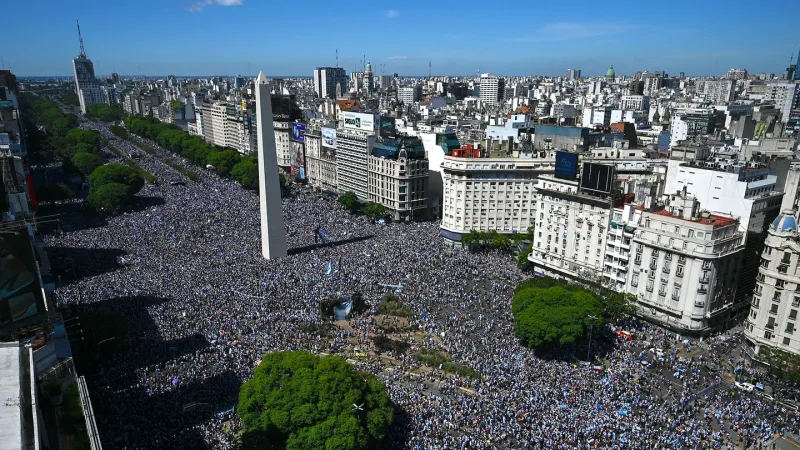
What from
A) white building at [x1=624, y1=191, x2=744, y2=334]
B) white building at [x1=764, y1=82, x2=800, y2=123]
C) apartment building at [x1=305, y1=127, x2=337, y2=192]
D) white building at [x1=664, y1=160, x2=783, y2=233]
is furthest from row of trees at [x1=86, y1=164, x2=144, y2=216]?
white building at [x1=764, y1=82, x2=800, y2=123]

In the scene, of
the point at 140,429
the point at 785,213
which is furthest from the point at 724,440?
the point at 140,429

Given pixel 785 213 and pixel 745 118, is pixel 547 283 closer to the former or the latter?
pixel 785 213

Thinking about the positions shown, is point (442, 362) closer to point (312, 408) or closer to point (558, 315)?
point (558, 315)

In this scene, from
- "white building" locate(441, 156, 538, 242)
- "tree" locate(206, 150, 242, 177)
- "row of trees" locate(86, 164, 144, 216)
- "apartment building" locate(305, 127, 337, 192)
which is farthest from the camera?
"tree" locate(206, 150, 242, 177)

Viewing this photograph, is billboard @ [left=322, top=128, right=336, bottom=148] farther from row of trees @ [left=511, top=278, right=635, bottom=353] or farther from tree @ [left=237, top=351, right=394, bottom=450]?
tree @ [left=237, top=351, right=394, bottom=450]

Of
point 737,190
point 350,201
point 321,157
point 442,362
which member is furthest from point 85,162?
point 737,190

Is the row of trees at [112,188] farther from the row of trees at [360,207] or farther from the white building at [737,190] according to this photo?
the white building at [737,190]
